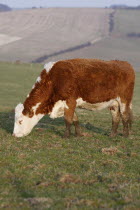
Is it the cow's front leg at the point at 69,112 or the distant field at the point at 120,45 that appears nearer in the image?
the cow's front leg at the point at 69,112

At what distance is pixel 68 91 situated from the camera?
12.9m

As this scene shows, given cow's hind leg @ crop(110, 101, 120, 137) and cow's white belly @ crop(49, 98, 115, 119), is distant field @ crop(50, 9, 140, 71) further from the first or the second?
cow's white belly @ crop(49, 98, 115, 119)

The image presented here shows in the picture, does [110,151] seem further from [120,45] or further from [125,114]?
[120,45]

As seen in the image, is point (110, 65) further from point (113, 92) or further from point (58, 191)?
point (58, 191)

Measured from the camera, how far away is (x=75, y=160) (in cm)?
1009

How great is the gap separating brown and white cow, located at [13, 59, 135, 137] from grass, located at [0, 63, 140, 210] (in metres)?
0.70

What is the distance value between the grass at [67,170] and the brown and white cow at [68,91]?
2.28 feet

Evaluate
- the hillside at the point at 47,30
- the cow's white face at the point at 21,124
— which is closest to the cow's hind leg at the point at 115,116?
the cow's white face at the point at 21,124

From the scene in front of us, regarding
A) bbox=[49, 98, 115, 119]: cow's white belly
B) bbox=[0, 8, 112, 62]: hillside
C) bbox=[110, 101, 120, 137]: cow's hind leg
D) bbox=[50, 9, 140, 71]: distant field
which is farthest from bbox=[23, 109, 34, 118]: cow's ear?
bbox=[0, 8, 112, 62]: hillside

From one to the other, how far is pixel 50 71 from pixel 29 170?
4756 mm

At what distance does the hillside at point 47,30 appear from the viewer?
74.7 metres

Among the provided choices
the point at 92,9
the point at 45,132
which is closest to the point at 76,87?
the point at 45,132

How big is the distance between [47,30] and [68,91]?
269 ft

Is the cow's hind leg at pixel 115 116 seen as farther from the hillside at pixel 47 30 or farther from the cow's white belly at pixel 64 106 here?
the hillside at pixel 47 30
